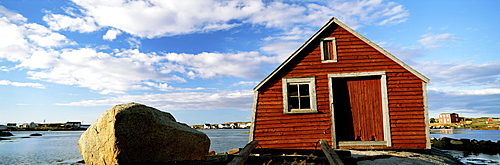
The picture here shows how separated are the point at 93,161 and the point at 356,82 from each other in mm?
10260

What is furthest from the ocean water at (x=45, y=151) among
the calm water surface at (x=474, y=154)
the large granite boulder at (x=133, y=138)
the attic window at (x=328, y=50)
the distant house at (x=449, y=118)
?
the distant house at (x=449, y=118)

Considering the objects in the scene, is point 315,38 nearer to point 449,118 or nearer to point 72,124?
point 449,118

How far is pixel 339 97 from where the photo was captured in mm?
13430

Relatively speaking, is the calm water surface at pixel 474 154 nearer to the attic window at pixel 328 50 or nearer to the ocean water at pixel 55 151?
the ocean water at pixel 55 151

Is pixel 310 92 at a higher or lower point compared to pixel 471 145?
higher

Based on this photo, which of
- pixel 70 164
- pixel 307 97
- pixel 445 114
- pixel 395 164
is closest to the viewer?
pixel 395 164

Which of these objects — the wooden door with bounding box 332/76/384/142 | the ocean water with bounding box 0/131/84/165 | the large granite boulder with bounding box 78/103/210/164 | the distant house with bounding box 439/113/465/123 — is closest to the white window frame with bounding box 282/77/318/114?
the wooden door with bounding box 332/76/384/142

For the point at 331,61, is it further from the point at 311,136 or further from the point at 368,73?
the point at 311,136

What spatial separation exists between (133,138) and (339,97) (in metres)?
8.48

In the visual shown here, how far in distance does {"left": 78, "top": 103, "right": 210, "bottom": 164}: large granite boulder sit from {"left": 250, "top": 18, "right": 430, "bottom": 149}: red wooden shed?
4590 millimetres

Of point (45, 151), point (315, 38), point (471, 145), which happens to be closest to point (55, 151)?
point (45, 151)

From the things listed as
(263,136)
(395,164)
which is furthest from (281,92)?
(395,164)

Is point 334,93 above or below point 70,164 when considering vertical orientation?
above

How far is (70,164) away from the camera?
22.3 m
